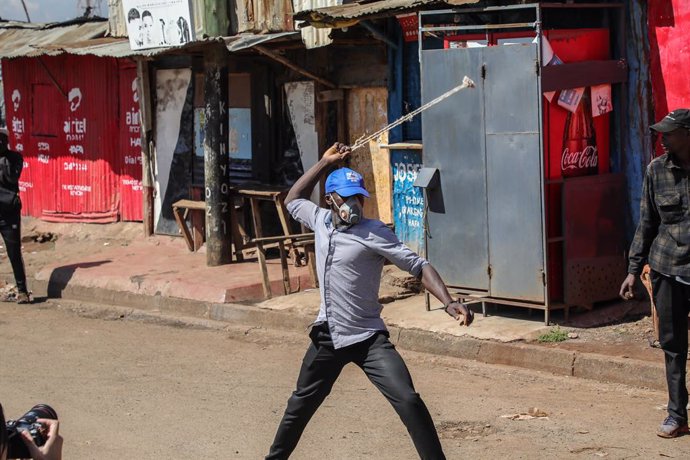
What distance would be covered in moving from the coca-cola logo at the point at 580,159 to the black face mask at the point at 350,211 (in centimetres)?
460

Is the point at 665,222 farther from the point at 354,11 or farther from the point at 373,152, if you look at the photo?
the point at 373,152

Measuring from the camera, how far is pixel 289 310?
1157 cm

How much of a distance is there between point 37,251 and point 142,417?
10.2 meters

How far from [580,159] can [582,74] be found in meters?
0.79

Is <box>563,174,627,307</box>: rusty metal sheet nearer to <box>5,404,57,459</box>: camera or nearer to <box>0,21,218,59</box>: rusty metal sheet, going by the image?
<box>0,21,218,59</box>: rusty metal sheet

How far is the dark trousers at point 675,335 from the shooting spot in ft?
22.7

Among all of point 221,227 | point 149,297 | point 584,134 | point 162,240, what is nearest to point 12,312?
point 149,297

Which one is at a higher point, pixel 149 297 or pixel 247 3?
pixel 247 3

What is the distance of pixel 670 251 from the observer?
22.6 ft

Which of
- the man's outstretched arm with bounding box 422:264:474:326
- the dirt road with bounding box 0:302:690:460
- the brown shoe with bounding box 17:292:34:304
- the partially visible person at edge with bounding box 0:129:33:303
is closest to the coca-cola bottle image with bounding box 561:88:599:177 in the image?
the dirt road with bounding box 0:302:690:460

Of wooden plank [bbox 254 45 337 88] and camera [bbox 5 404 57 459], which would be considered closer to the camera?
camera [bbox 5 404 57 459]

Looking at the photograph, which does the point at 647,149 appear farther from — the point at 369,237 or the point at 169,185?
the point at 169,185

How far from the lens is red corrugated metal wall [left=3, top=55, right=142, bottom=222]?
57.2ft

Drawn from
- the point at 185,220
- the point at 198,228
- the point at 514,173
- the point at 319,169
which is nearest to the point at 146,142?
the point at 185,220
